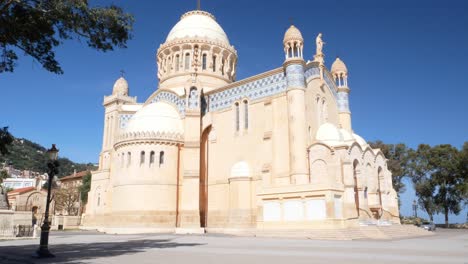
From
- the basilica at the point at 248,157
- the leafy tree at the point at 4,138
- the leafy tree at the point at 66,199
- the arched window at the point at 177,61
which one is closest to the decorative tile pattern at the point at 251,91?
the basilica at the point at 248,157

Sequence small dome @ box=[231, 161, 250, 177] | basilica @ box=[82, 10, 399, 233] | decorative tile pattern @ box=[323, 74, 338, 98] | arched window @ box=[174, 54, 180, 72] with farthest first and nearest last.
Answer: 1. arched window @ box=[174, 54, 180, 72]
2. decorative tile pattern @ box=[323, 74, 338, 98]
3. small dome @ box=[231, 161, 250, 177]
4. basilica @ box=[82, 10, 399, 233]

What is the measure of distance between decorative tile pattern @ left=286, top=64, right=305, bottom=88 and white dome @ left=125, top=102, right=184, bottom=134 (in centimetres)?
1108

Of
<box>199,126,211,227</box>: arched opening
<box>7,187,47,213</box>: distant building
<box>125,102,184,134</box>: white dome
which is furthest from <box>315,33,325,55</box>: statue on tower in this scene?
<box>7,187,47,213</box>: distant building

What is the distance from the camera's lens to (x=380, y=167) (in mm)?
31141

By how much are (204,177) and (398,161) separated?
30.0 meters

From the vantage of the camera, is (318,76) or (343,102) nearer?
(318,76)

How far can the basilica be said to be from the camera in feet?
83.3

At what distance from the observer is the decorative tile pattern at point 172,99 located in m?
34.3

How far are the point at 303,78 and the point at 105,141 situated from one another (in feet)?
81.1

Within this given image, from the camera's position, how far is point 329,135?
2758 cm

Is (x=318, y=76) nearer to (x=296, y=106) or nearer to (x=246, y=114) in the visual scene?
(x=296, y=106)

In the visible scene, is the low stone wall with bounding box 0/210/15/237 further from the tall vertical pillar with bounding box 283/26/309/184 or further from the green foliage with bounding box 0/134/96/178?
the green foliage with bounding box 0/134/96/178

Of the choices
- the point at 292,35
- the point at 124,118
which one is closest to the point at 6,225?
the point at 124,118

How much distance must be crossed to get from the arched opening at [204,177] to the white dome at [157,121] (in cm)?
223
